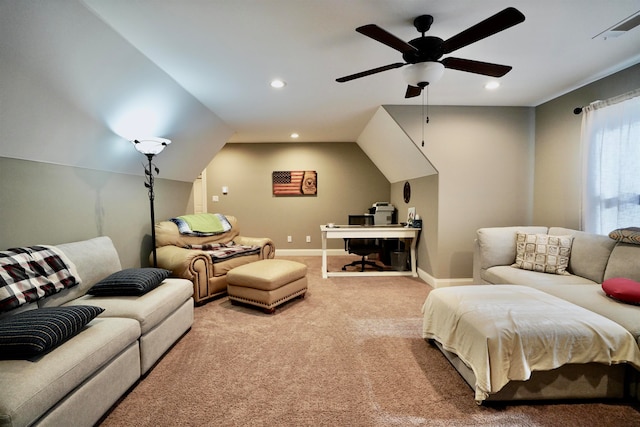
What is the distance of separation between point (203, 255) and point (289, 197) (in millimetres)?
3011

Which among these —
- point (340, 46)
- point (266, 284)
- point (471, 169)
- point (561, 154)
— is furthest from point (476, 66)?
point (266, 284)

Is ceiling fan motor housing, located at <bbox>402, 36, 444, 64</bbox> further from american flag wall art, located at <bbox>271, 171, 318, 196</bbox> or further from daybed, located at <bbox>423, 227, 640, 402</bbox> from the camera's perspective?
american flag wall art, located at <bbox>271, 171, 318, 196</bbox>

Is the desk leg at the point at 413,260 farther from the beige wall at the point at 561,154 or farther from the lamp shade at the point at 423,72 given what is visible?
the lamp shade at the point at 423,72

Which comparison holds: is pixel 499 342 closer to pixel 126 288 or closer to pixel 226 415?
pixel 226 415

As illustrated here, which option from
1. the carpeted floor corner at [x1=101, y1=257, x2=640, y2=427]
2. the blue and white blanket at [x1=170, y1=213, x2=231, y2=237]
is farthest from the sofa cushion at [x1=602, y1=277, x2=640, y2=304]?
the blue and white blanket at [x1=170, y1=213, x2=231, y2=237]

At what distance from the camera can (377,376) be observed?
6.27 feet

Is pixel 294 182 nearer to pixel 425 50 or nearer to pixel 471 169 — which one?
pixel 471 169

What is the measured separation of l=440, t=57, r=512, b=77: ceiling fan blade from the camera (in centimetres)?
192

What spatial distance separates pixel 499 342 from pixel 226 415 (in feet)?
5.20

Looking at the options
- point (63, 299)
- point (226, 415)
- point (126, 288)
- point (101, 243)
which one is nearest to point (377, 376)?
point (226, 415)

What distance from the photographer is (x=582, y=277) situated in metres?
2.60

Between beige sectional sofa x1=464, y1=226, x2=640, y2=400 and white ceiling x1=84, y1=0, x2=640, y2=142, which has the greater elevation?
white ceiling x1=84, y1=0, x2=640, y2=142

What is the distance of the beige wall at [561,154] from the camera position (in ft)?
9.85

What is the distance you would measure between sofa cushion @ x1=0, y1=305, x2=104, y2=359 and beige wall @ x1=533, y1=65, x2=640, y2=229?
452cm
